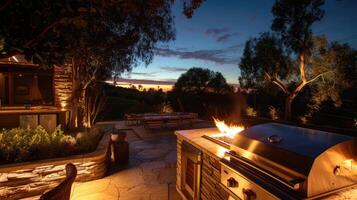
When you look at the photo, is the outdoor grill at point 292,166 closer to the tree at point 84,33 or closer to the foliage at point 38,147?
the tree at point 84,33

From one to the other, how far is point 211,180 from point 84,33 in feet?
12.0

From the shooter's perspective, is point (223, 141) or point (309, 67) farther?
point (309, 67)

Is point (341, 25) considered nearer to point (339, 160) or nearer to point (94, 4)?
point (339, 160)

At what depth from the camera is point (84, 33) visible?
12.6ft

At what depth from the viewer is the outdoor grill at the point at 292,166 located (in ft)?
4.23

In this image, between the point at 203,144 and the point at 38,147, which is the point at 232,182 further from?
the point at 38,147

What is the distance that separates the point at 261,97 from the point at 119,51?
11.2 metres

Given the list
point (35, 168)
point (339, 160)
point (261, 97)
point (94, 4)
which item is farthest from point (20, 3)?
point (261, 97)

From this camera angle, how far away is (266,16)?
35.4ft

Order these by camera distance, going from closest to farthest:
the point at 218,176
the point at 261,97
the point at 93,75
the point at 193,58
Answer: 1. the point at 218,176
2. the point at 93,75
3. the point at 261,97
4. the point at 193,58

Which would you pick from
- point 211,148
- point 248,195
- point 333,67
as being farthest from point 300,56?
point 248,195

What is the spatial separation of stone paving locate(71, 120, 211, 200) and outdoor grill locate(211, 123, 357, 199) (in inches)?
83.3

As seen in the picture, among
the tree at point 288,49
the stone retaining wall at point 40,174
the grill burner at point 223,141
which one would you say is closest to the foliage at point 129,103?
the stone retaining wall at point 40,174

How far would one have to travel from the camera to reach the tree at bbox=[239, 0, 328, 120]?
31.8ft
